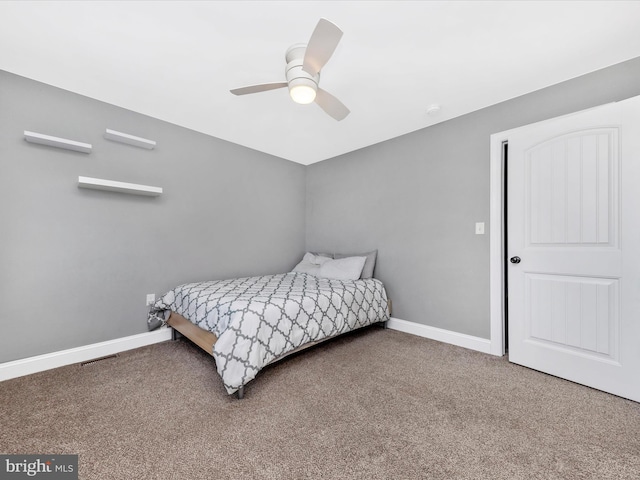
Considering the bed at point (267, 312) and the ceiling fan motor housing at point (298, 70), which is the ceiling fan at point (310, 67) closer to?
the ceiling fan motor housing at point (298, 70)

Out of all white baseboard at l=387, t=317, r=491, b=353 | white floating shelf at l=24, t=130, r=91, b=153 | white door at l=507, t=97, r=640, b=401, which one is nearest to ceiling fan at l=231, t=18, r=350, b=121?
Answer: white floating shelf at l=24, t=130, r=91, b=153

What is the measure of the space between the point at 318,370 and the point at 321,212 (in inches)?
95.8

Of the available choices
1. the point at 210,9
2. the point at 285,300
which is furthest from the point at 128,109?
the point at 285,300

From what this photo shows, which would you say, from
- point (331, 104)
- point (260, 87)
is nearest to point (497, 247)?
point (331, 104)

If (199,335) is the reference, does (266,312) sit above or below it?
above

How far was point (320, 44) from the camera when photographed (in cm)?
145

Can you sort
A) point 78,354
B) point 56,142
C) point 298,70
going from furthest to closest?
point 78,354, point 56,142, point 298,70

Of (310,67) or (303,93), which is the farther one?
(303,93)

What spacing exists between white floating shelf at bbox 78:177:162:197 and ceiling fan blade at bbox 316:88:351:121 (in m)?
1.77

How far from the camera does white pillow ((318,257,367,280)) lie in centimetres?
315

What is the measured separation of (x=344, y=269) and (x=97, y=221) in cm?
250

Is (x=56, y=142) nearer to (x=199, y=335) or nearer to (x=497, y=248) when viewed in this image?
(x=199, y=335)

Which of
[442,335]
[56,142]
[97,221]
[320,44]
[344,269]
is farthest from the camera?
[344,269]

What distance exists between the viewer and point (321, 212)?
4113 millimetres
